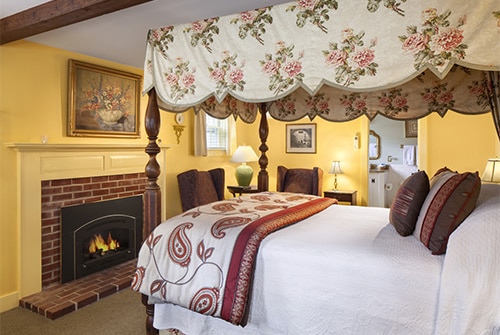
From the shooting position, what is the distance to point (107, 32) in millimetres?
2947

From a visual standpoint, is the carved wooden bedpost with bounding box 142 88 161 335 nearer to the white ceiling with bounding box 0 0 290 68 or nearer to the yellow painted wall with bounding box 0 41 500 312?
the white ceiling with bounding box 0 0 290 68

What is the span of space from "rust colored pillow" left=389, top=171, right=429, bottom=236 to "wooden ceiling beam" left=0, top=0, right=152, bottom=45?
6.30ft

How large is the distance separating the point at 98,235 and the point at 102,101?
57.1 inches

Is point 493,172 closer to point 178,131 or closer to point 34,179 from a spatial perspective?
point 178,131

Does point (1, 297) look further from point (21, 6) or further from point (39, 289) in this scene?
point (21, 6)

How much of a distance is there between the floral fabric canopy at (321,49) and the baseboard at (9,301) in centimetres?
225

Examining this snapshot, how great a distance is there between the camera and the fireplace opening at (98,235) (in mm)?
3396

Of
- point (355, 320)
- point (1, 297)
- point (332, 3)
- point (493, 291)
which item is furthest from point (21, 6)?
point (493, 291)

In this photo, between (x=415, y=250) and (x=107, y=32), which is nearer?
(x=415, y=250)

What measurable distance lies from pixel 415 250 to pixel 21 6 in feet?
9.77

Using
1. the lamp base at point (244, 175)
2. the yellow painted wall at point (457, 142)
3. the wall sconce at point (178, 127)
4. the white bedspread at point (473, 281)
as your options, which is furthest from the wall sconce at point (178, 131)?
the white bedspread at point (473, 281)

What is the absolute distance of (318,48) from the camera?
185cm

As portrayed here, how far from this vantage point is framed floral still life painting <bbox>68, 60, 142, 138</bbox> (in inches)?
137

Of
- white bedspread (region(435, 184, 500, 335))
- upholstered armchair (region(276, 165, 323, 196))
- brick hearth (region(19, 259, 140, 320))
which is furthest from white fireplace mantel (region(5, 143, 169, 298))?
white bedspread (region(435, 184, 500, 335))
